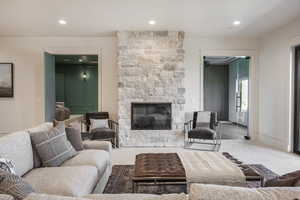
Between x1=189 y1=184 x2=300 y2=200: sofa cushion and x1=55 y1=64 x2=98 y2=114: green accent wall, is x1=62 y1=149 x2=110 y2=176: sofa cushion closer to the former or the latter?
x1=189 y1=184 x2=300 y2=200: sofa cushion

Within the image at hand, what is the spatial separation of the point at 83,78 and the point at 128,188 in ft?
28.9

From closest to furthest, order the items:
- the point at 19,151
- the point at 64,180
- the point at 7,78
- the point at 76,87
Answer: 1. the point at 64,180
2. the point at 19,151
3. the point at 7,78
4. the point at 76,87

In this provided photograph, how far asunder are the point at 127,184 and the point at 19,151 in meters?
1.47

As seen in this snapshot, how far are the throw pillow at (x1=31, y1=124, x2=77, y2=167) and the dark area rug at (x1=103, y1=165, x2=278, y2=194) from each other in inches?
29.4

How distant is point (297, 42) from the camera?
15.1 ft

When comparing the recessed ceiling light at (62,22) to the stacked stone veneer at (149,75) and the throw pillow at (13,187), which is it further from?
the throw pillow at (13,187)

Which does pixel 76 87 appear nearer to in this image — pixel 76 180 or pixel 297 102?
pixel 297 102

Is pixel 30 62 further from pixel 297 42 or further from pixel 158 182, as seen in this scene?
pixel 297 42

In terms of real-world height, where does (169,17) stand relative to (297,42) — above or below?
above

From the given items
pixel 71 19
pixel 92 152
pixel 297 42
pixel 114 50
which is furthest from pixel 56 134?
pixel 297 42

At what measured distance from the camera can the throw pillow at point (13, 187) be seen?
102cm

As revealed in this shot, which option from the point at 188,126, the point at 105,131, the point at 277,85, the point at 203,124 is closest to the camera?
the point at 105,131

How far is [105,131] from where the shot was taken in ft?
16.1

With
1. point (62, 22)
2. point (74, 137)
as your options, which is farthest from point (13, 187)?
point (62, 22)
